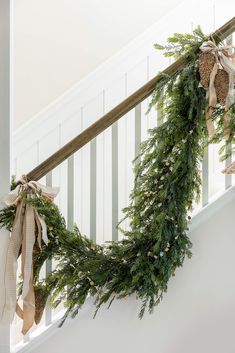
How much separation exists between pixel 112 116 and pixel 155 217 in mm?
522

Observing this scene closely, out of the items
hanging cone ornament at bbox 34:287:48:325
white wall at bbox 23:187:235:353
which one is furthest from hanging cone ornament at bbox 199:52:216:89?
hanging cone ornament at bbox 34:287:48:325

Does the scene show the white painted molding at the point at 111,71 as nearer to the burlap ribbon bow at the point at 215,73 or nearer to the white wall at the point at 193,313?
the burlap ribbon bow at the point at 215,73

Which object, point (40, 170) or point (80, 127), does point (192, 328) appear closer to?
point (40, 170)

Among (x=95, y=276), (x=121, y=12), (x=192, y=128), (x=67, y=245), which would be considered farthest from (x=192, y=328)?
(x=121, y=12)

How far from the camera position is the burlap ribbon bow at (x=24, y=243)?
2.41 metres

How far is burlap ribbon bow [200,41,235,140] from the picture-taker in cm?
232

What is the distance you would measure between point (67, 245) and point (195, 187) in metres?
0.65

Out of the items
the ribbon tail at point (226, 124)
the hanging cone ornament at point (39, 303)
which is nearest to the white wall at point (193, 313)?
the hanging cone ornament at point (39, 303)

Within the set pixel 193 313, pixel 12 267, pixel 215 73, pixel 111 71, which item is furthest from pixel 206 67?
pixel 111 71

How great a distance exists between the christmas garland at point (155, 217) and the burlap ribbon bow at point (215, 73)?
20 mm

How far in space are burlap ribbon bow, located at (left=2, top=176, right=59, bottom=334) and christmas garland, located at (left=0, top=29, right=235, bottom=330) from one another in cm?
4

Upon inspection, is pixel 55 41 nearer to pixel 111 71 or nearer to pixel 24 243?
pixel 111 71

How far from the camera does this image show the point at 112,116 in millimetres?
2500

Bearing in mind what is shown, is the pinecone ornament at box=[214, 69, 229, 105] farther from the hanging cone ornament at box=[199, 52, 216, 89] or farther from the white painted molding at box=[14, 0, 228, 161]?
the white painted molding at box=[14, 0, 228, 161]
